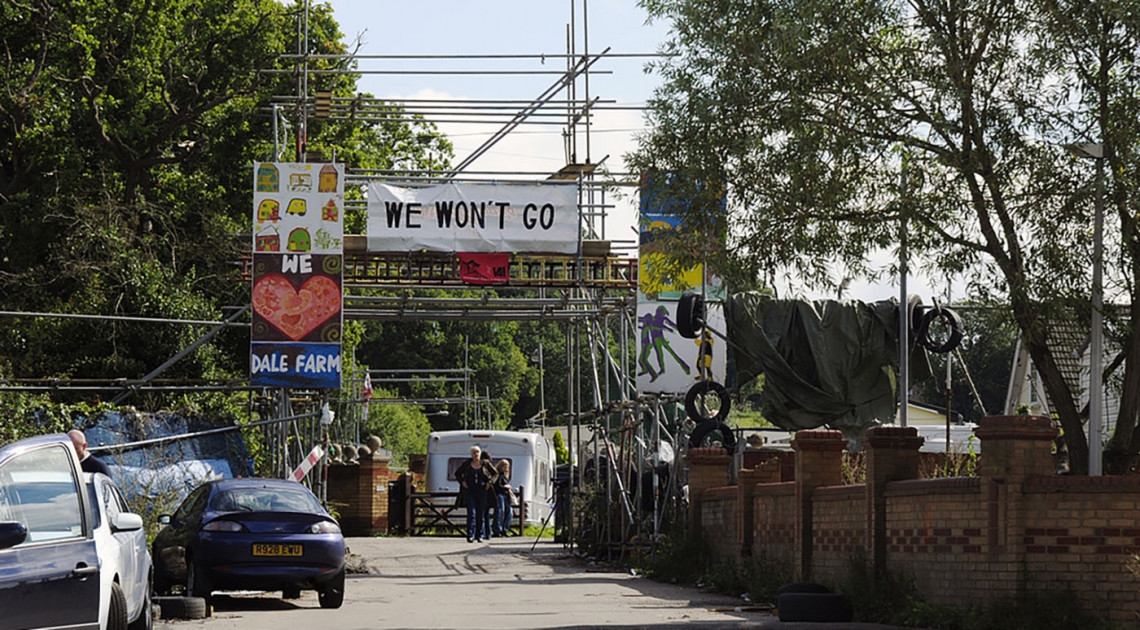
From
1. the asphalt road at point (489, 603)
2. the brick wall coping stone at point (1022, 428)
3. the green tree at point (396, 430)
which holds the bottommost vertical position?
the green tree at point (396, 430)

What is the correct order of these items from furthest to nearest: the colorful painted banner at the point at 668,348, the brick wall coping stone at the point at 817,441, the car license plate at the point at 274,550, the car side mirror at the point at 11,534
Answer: the colorful painted banner at the point at 668,348
the brick wall coping stone at the point at 817,441
the car license plate at the point at 274,550
the car side mirror at the point at 11,534

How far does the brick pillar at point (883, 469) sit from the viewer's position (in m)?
14.0

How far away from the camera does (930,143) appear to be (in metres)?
13.6

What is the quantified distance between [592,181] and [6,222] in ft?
55.9

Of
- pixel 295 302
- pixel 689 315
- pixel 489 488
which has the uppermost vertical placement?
pixel 295 302

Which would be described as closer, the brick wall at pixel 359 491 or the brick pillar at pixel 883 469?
the brick pillar at pixel 883 469

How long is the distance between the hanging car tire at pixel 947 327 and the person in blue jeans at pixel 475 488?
10.7 metres

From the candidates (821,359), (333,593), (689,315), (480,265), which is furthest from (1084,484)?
(480,265)

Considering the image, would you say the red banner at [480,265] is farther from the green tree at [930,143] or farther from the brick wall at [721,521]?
the green tree at [930,143]

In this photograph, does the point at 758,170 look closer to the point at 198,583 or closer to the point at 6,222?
the point at 198,583

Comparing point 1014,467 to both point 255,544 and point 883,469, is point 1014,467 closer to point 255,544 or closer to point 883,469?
point 883,469

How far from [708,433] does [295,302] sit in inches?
260

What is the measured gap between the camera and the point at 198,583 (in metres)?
14.6

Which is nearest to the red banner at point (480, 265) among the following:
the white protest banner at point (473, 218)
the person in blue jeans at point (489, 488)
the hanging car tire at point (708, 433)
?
the white protest banner at point (473, 218)
